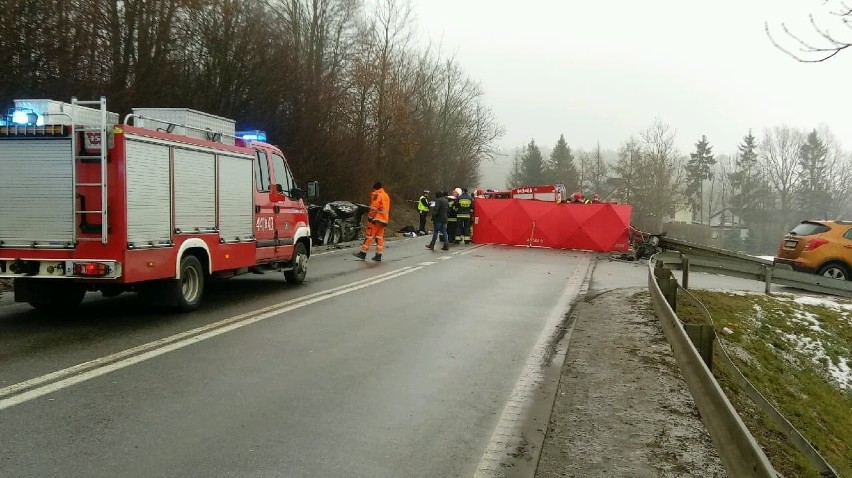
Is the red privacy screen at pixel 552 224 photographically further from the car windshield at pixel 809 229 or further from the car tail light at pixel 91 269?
the car tail light at pixel 91 269

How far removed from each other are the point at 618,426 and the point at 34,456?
3.89m

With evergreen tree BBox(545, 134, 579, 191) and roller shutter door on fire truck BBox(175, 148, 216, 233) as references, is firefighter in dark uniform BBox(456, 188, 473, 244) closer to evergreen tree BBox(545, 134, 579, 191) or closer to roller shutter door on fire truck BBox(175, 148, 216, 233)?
roller shutter door on fire truck BBox(175, 148, 216, 233)

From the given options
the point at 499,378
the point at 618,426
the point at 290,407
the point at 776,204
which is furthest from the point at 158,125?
the point at 776,204

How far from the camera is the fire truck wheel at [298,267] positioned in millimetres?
12195

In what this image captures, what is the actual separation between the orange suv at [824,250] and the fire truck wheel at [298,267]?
12270 mm

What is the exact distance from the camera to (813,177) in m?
69.9

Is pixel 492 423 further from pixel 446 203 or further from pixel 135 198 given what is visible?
pixel 446 203

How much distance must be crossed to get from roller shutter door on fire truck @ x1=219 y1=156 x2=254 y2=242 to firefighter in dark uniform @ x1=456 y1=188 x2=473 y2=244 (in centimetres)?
1351

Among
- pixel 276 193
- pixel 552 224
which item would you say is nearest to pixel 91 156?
pixel 276 193

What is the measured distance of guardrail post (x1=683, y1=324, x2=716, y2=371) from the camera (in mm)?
5621

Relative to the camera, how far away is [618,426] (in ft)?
16.3

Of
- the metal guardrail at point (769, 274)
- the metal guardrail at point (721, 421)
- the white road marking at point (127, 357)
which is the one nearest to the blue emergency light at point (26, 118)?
the white road marking at point (127, 357)

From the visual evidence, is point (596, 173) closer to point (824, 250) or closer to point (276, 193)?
point (824, 250)

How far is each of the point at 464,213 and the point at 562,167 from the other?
3001 inches
